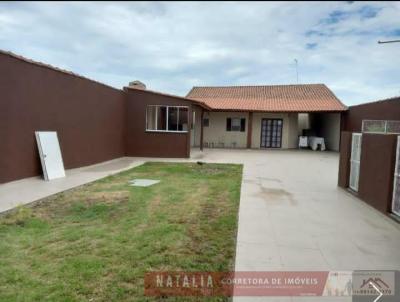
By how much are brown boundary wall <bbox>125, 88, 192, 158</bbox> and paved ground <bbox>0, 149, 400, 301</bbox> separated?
5.43 m

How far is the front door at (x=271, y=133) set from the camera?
20.8 meters

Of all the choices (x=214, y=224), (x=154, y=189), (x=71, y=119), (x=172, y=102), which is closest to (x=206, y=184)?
(x=154, y=189)

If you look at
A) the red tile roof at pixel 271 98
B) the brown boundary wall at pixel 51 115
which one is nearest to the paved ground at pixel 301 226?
the brown boundary wall at pixel 51 115

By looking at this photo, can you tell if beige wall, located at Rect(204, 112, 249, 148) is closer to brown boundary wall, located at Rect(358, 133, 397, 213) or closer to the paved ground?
the paved ground

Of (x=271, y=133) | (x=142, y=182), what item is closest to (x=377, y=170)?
(x=142, y=182)

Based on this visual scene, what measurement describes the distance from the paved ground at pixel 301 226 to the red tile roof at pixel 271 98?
11.8 m

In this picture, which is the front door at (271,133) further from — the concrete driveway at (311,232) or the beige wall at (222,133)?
the concrete driveway at (311,232)

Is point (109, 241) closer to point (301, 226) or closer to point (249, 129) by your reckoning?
A: point (301, 226)

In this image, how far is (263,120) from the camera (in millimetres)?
20953

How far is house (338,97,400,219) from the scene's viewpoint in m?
5.25

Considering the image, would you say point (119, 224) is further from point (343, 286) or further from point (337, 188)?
point (337, 188)

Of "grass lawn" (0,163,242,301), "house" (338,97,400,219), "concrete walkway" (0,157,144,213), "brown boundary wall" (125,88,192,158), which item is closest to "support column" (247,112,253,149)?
"brown boundary wall" (125,88,192,158)

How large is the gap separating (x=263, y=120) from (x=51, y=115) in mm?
14898

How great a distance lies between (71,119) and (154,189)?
4.48m
